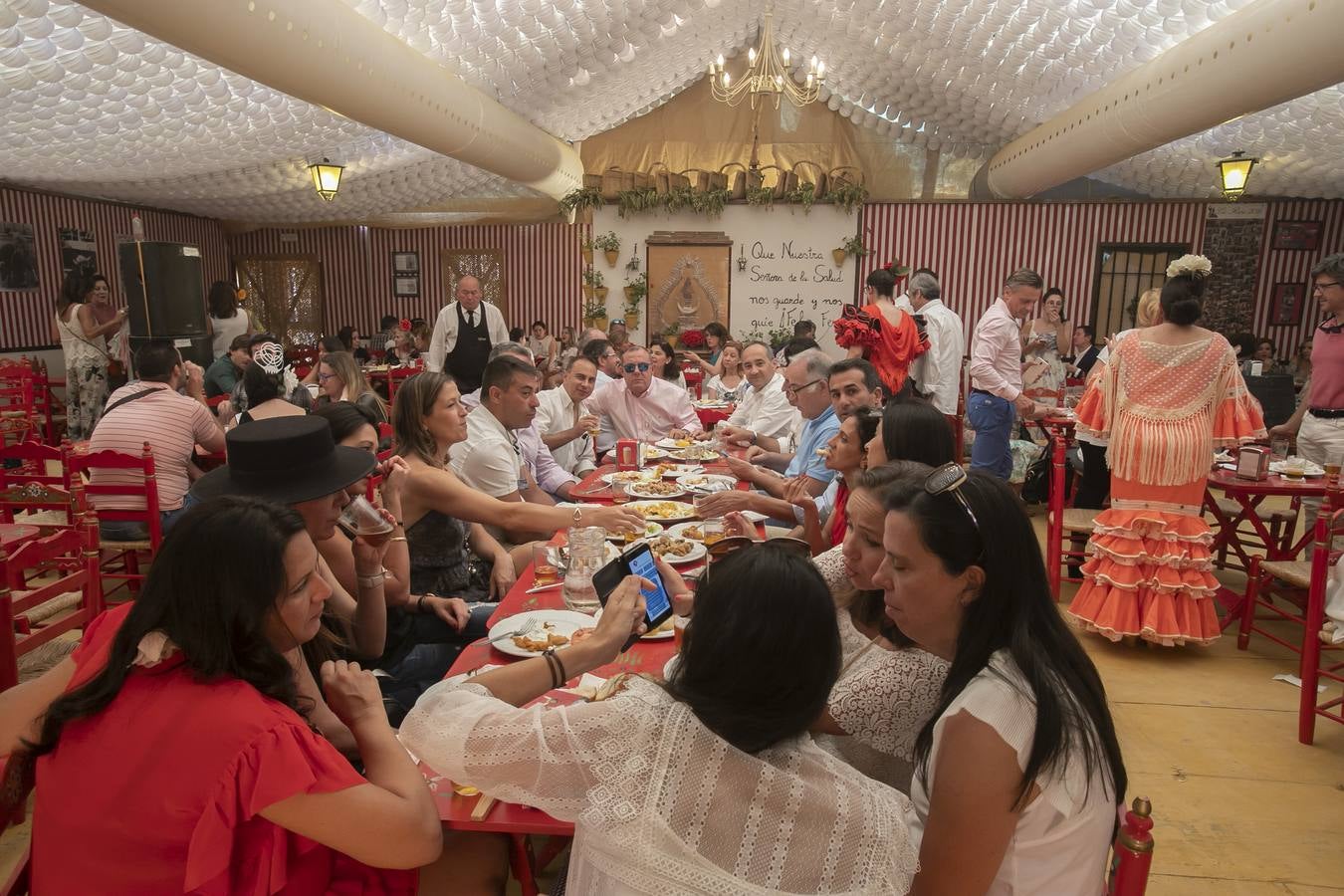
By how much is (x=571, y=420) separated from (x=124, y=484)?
8.20ft

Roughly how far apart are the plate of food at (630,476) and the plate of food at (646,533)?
0.91m

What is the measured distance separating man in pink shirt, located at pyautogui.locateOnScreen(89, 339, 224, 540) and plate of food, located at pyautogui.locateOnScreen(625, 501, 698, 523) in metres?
2.52

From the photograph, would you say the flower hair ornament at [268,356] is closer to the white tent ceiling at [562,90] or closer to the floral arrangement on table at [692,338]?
the white tent ceiling at [562,90]

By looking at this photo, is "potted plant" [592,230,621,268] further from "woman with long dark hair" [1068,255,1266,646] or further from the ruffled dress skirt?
the ruffled dress skirt

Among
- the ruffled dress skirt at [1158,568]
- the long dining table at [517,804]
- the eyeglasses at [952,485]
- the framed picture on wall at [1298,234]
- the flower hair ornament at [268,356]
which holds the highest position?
the framed picture on wall at [1298,234]

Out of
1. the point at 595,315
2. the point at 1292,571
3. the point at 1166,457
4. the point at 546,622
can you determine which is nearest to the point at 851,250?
the point at 595,315

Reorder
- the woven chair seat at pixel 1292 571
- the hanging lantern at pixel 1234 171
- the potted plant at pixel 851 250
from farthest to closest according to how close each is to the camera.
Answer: the potted plant at pixel 851 250 < the hanging lantern at pixel 1234 171 < the woven chair seat at pixel 1292 571

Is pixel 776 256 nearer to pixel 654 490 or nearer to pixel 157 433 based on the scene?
pixel 654 490

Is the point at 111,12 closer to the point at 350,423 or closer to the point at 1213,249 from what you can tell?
the point at 350,423

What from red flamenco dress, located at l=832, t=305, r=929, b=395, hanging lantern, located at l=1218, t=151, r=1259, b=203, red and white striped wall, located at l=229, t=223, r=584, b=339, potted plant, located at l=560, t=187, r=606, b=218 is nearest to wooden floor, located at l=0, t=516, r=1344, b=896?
red flamenco dress, located at l=832, t=305, r=929, b=395

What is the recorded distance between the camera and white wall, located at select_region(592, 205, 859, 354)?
12.0 m

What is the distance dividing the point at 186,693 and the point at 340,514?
1144mm

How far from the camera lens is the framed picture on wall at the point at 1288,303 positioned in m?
11.3

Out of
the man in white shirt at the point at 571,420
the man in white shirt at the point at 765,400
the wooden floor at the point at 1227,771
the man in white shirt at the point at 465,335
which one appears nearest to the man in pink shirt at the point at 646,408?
the man in white shirt at the point at 571,420
